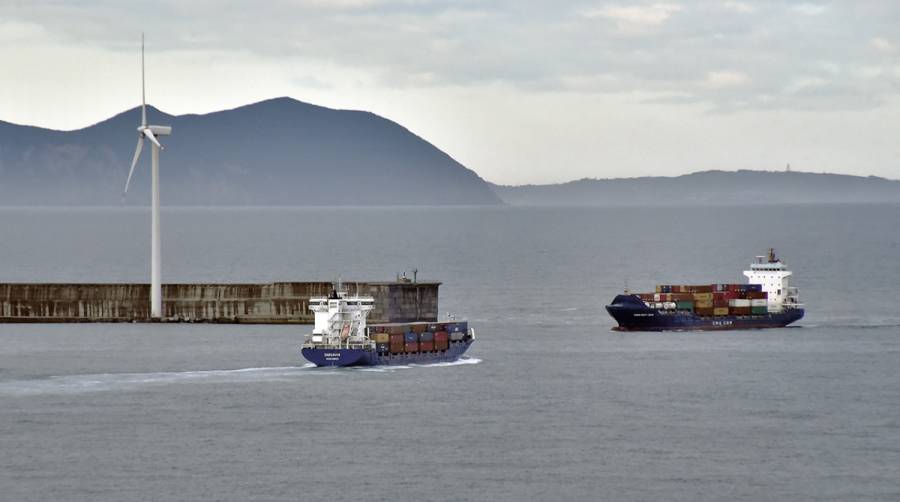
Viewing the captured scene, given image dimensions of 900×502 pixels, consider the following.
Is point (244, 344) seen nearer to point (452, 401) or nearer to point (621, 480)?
point (452, 401)

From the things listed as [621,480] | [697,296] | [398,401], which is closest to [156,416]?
[398,401]

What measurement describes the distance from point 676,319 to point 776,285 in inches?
640

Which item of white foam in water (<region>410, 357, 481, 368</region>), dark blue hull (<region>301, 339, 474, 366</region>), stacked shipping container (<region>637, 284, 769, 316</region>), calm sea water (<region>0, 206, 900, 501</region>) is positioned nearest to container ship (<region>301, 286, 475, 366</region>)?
dark blue hull (<region>301, 339, 474, 366</region>)

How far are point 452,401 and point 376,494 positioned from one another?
997 inches

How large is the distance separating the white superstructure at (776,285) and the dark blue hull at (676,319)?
2.81 m

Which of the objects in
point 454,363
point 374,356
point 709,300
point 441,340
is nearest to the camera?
point 374,356

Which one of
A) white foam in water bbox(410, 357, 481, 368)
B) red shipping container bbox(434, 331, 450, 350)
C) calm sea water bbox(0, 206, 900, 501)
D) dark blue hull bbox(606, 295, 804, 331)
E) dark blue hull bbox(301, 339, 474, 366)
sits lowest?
calm sea water bbox(0, 206, 900, 501)

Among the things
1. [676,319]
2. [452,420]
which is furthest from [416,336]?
[676,319]

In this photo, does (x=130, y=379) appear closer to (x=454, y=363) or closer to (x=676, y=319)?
(x=454, y=363)

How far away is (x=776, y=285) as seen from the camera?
163 meters

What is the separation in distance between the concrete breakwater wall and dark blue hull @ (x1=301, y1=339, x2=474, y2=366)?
22.3 meters

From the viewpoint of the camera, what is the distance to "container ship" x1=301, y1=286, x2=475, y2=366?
113062 mm

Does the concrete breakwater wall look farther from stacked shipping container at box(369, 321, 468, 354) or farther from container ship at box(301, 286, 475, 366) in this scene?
container ship at box(301, 286, 475, 366)

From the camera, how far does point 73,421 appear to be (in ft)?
297
